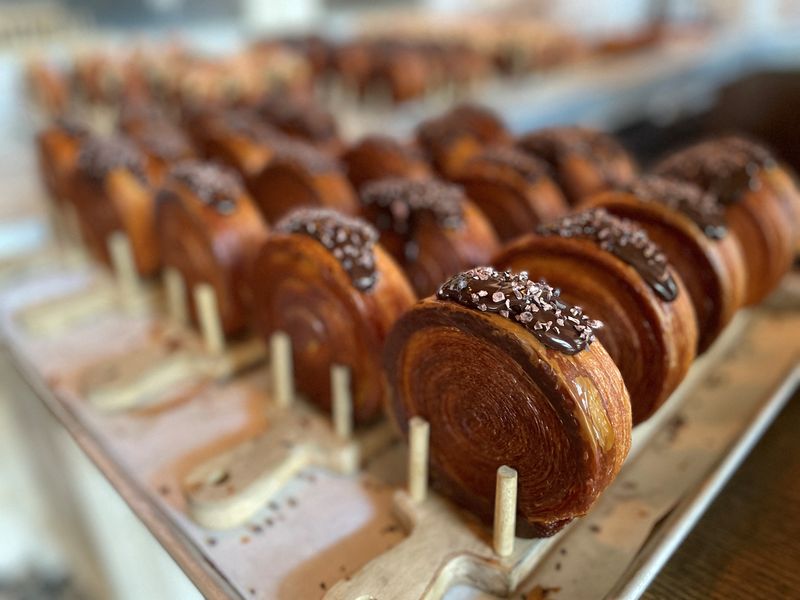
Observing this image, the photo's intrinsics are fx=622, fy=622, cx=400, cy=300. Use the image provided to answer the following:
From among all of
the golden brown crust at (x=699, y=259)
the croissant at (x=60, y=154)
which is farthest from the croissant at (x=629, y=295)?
the croissant at (x=60, y=154)

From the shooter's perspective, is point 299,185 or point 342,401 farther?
point 299,185

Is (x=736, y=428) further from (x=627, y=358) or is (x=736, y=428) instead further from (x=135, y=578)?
(x=135, y=578)

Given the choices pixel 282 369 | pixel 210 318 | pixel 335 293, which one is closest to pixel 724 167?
pixel 335 293

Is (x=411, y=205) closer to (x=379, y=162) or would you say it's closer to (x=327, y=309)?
(x=327, y=309)

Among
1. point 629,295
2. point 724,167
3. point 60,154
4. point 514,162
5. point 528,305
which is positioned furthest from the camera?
point 60,154

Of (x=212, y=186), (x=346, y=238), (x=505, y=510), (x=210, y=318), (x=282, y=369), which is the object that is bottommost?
(x=505, y=510)

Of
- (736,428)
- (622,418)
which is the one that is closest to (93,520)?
(622,418)
